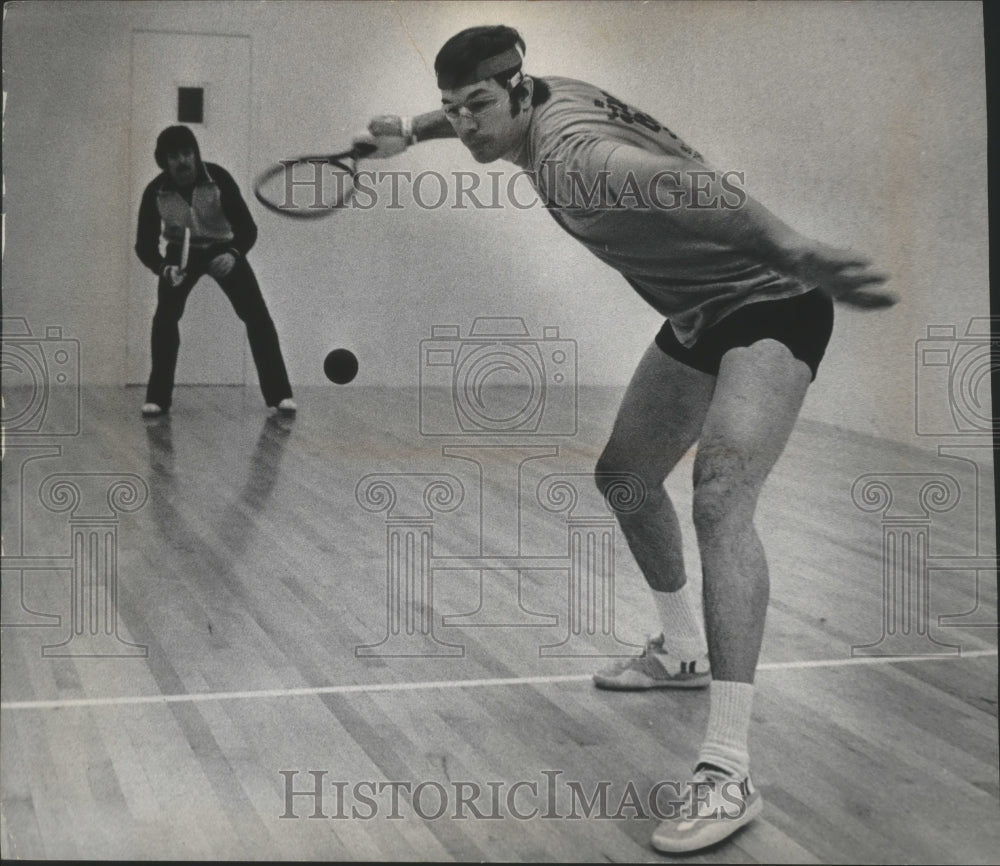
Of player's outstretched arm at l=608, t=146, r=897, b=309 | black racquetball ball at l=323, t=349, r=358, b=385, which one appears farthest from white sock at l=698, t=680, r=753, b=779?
black racquetball ball at l=323, t=349, r=358, b=385

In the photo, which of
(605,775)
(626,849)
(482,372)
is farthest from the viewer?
(482,372)

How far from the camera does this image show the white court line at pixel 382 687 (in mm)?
2549

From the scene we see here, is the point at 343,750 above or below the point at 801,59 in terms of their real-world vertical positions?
below

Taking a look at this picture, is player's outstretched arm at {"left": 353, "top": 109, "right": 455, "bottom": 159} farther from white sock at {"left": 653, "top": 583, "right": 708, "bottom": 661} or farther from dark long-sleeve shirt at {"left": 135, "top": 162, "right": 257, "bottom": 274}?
white sock at {"left": 653, "top": 583, "right": 708, "bottom": 661}

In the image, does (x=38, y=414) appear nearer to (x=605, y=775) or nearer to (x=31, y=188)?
(x=31, y=188)

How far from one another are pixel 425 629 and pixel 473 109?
3.33 ft

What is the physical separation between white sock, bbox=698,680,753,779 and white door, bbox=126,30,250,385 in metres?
1.13

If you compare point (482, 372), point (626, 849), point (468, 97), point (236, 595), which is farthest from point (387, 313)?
point (626, 849)

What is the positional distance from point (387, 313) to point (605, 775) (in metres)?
1.01

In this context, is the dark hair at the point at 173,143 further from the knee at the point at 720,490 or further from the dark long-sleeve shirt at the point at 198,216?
the knee at the point at 720,490

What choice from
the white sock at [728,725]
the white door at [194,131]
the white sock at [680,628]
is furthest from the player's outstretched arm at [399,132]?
the white sock at [728,725]

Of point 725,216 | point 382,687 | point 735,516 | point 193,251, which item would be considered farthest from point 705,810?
point 193,251

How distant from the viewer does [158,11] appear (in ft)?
9.05

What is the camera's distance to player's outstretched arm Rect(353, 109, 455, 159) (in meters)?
2.67
